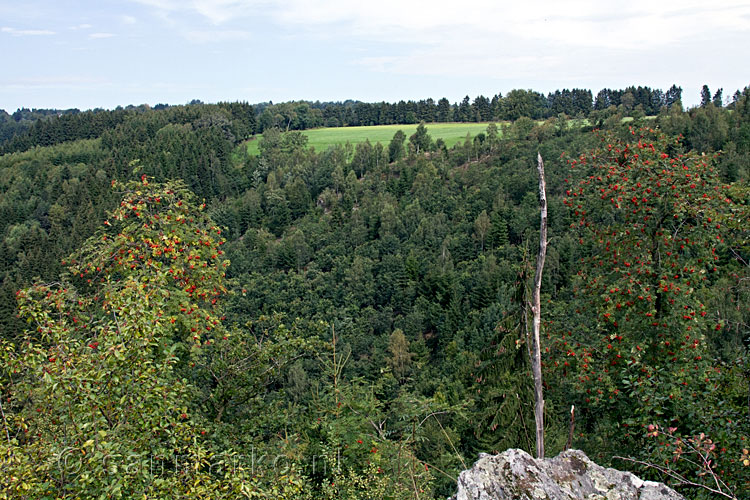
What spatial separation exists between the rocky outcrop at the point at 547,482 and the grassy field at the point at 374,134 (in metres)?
108

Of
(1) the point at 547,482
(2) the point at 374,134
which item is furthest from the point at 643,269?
(2) the point at 374,134

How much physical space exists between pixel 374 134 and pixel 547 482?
12696cm

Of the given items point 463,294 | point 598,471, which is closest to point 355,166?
point 463,294

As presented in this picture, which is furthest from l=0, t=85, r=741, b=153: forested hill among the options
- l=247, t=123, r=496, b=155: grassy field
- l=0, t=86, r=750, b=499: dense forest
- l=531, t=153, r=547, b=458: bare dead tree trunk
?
l=531, t=153, r=547, b=458: bare dead tree trunk

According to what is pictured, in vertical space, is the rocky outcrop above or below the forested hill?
below

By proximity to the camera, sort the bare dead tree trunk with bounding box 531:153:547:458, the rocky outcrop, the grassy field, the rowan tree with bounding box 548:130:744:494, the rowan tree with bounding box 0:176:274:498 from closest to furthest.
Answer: the rocky outcrop, the rowan tree with bounding box 0:176:274:498, the bare dead tree trunk with bounding box 531:153:547:458, the rowan tree with bounding box 548:130:744:494, the grassy field

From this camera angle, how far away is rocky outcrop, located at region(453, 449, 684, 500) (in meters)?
3.69

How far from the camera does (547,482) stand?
384 centimetres

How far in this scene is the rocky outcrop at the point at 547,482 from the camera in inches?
145

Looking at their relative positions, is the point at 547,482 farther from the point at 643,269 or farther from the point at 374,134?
the point at 374,134

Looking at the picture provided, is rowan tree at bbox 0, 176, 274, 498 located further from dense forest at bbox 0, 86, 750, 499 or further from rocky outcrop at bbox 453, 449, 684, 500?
rocky outcrop at bbox 453, 449, 684, 500

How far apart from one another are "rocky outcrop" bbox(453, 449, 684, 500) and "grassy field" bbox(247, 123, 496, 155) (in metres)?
108

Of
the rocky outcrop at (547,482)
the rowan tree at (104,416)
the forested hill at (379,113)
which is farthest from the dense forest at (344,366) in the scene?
the forested hill at (379,113)

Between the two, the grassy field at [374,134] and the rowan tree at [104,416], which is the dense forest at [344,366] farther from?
the grassy field at [374,134]
